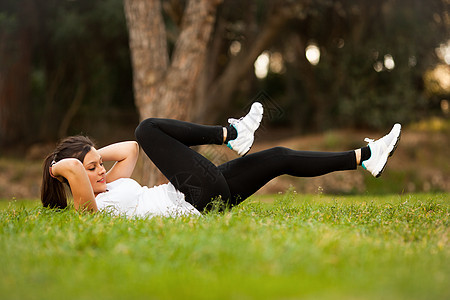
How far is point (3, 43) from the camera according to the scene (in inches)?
523

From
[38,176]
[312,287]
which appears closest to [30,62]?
[38,176]

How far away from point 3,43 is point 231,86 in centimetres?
677

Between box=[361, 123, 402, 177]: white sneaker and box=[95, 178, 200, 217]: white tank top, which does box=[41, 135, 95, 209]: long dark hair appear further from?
box=[361, 123, 402, 177]: white sneaker

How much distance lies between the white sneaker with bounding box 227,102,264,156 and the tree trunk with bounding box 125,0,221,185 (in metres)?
4.06

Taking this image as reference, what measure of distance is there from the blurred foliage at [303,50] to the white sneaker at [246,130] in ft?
27.8

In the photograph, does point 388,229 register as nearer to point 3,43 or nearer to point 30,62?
point 3,43

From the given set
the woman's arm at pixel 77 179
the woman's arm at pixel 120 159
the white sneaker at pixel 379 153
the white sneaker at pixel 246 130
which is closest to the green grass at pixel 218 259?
the woman's arm at pixel 77 179

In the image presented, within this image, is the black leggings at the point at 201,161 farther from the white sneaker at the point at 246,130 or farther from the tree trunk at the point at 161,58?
the tree trunk at the point at 161,58

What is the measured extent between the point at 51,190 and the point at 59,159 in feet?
1.03

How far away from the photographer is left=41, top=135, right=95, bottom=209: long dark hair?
12.6 feet

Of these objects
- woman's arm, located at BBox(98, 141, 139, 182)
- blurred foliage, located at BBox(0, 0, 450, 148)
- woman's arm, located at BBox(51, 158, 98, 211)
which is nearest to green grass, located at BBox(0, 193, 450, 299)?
woman's arm, located at BBox(51, 158, 98, 211)

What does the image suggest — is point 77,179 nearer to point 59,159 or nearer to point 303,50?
point 59,159

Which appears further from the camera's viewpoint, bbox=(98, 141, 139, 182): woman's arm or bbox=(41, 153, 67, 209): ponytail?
bbox=(98, 141, 139, 182): woman's arm

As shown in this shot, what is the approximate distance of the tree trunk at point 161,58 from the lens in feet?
25.1
